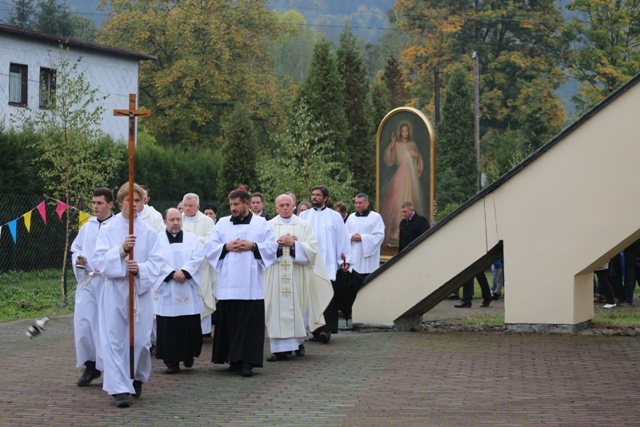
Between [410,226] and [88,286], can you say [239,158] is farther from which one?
[88,286]

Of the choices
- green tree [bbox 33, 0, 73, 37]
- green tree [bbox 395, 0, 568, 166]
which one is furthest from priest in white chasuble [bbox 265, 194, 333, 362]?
green tree [bbox 33, 0, 73, 37]

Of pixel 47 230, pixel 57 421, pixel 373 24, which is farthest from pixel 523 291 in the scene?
pixel 373 24

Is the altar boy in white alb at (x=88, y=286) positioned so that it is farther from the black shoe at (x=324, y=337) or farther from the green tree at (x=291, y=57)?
the green tree at (x=291, y=57)

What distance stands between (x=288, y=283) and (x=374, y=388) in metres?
3.28

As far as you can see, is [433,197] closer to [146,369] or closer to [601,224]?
[601,224]

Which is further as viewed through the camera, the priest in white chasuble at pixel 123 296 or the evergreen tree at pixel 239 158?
the evergreen tree at pixel 239 158

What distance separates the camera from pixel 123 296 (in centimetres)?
1080

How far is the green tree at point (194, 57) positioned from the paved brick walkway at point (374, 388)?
135ft

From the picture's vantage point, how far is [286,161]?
29781 millimetres

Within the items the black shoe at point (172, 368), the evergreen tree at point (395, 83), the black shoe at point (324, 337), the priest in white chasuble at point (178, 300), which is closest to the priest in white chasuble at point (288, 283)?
the black shoe at point (324, 337)

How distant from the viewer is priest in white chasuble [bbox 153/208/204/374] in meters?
13.0


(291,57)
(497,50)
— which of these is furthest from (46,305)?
(291,57)

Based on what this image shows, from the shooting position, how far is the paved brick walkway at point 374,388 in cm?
968

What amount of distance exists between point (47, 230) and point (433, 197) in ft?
28.4
